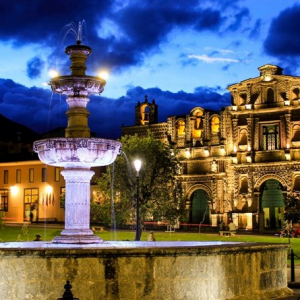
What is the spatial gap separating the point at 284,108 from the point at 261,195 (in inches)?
312

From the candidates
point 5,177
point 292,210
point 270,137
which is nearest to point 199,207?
point 270,137

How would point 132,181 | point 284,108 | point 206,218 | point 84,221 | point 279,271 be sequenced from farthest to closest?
point 206,218 < point 284,108 < point 132,181 < point 84,221 < point 279,271

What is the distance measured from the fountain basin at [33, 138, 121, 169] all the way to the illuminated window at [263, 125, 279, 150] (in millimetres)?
46230

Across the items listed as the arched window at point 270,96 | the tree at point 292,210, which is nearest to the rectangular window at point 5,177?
the arched window at point 270,96

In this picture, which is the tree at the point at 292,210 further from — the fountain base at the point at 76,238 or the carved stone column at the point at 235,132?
the fountain base at the point at 76,238

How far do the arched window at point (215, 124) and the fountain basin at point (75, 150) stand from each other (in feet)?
161

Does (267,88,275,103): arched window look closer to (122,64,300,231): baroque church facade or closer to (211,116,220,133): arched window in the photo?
(122,64,300,231): baroque church facade

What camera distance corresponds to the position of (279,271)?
55.5 feet

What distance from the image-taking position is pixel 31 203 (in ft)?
248

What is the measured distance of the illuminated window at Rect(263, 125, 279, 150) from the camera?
62969mm

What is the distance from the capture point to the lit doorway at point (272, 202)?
203 feet

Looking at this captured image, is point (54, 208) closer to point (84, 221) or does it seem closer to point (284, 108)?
point (284, 108)

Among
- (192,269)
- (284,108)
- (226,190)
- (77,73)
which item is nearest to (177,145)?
(226,190)

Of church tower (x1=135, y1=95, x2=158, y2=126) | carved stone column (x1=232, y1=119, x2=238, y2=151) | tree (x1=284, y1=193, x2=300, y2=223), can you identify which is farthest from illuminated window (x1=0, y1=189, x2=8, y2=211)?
tree (x1=284, y1=193, x2=300, y2=223)
